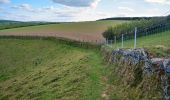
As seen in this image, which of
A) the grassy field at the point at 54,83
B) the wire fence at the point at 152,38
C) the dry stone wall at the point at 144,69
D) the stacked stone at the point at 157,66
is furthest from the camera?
the wire fence at the point at 152,38

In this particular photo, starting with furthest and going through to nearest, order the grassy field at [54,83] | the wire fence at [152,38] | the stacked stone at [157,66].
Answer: the wire fence at [152,38]
the grassy field at [54,83]
the stacked stone at [157,66]

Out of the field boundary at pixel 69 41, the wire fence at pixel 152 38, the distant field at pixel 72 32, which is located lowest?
the field boundary at pixel 69 41

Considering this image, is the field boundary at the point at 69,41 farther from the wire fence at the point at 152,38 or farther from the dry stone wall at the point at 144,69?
the dry stone wall at the point at 144,69

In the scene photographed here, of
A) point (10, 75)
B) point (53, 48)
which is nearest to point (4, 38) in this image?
point (53, 48)

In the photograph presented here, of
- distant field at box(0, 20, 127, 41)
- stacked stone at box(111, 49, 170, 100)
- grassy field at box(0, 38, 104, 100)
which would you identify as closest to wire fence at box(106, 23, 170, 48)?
stacked stone at box(111, 49, 170, 100)

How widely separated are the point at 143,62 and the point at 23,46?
55.5 meters

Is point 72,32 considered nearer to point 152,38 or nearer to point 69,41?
point 69,41

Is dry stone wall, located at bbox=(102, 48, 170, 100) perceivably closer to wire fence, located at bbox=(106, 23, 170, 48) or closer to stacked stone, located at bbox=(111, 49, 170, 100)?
stacked stone, located at bbox=(111, 49, 170, 100)

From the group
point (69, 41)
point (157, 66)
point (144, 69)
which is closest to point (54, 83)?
point (144, 69)

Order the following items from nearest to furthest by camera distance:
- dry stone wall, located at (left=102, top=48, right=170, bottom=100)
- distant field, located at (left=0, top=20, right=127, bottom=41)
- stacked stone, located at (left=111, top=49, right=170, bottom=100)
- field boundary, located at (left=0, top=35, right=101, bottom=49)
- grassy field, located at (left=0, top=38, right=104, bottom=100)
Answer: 1. stacked stone, located at (left=111, top=49, right=170, bottom=100)
2. dry stone wall, located at (left=102, top=48, right=170, bottom=100)
3. grassy field, located at (left=0, top=38, right=104, bottom=100)
4. field boundary, located at (left=0, top=35, right=101, bottom=49)
5. distant field, located at (left=0, top=20, right=127, bottom=41)

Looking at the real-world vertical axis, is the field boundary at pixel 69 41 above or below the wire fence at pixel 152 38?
below

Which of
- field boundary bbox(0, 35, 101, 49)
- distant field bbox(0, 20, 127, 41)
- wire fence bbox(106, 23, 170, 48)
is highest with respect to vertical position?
→ wire fence bbox(106, 23, 170, 48)

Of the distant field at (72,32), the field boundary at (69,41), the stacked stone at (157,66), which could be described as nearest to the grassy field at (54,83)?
the stacked stone at (157,66)

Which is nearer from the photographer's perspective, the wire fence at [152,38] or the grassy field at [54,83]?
the grassy field at [54,83]
